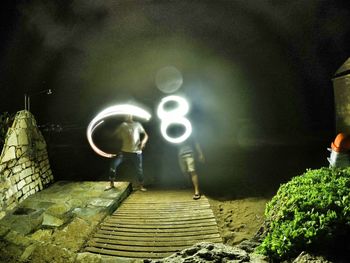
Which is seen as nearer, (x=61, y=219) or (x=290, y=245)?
(x=290, y=245)

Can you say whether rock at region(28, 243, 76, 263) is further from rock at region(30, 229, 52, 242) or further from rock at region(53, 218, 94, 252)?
rock at region(30, 229, 52, 242)

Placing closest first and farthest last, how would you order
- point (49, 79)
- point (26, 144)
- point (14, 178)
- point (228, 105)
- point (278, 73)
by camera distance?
point (14, 178) < point (26, 144) < point (49, 79) < point (228, 105) < point (278, 73)

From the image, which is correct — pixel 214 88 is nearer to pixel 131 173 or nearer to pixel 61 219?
pixel 131 173

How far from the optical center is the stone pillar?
1152cm

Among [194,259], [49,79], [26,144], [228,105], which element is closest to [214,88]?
[228,105]

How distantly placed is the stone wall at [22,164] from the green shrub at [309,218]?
7131 millimetres

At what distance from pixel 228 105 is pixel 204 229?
21573 mm

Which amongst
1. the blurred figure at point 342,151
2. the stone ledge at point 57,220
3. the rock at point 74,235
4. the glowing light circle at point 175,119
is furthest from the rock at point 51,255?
the blurred figure at point 342,151

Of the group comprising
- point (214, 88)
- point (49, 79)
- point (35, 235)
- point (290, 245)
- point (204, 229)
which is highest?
point (49, 79)

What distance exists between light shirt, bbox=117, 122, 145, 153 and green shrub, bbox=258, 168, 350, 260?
614 centimetres

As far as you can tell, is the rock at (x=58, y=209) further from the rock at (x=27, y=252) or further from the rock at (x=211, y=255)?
the rock at (x=211, y=255)

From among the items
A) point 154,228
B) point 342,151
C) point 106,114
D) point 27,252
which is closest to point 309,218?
point 342,151

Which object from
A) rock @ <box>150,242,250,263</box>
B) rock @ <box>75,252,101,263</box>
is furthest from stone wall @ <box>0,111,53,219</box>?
rock @ <box>150,242,250,263</box>

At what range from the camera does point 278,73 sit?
2905 centimetres
